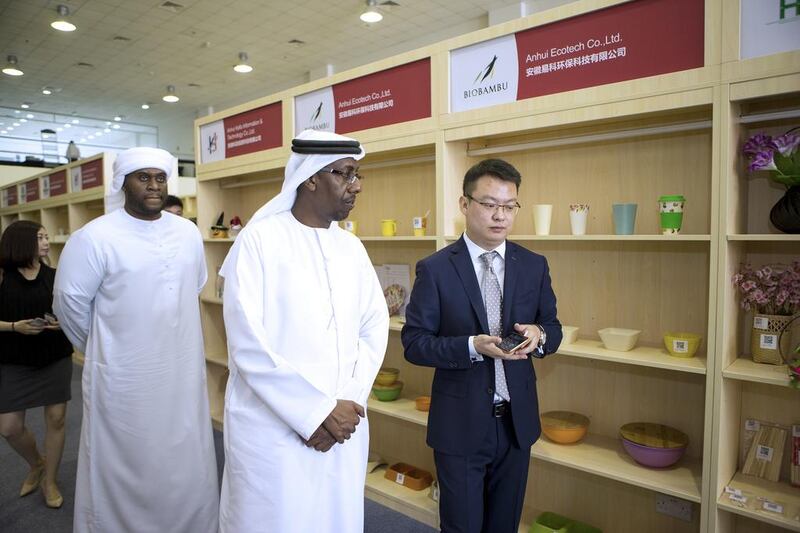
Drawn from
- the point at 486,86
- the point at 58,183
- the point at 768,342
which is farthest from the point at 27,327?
the point at 58,183

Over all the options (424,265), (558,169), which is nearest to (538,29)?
(558,169)

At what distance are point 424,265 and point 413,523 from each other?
1586mm

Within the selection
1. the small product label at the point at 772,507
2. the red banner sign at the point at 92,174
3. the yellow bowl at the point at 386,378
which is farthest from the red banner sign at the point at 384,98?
the red banner sign at the point at 92,174

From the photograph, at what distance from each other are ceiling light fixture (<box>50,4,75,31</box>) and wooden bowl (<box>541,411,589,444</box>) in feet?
24.1

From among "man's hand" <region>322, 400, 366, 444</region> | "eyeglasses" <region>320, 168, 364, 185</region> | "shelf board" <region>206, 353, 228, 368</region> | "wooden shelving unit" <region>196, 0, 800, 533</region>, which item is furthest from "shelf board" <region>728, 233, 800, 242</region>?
"shelf board" <region>206, 353, 228, 368</region>

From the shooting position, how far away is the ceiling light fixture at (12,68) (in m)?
8.48

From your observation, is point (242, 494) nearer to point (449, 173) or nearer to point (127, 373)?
point (127, 373)

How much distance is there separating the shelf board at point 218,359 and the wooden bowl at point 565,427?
2482mm

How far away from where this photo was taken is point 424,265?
202 cm

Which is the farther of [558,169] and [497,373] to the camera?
[558,169]

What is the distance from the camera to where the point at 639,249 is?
8.02 ft

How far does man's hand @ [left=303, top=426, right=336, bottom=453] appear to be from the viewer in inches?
62.6

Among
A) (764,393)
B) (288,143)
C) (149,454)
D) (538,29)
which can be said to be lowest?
(149,454)

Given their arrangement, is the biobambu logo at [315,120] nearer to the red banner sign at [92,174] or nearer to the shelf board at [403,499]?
the shelf board at [403,499]
